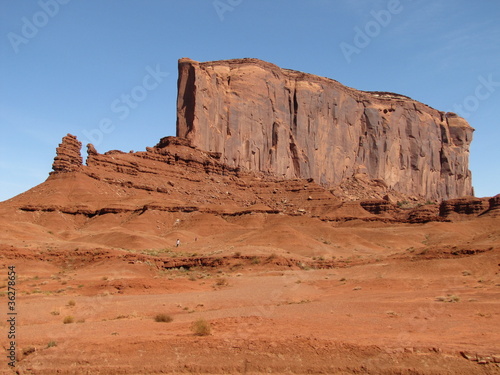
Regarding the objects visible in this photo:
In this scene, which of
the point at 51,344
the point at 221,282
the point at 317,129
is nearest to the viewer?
the point at 51,344

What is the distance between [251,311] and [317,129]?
11259 centimetres

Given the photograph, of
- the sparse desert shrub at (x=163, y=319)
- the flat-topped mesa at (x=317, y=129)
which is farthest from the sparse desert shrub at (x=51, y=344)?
the flat-topped mesa at (x=317, y=129)

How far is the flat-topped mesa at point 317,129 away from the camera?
106938 mm

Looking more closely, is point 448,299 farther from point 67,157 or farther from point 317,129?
point 317,129

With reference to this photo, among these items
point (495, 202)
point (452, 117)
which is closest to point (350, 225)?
point (495, 202)

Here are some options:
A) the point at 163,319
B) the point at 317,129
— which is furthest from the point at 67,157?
the point at 317,129

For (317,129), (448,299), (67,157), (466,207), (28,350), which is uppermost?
(317,129)

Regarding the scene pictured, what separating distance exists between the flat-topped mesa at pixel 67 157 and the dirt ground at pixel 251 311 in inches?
927

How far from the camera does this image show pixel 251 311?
18.5 m

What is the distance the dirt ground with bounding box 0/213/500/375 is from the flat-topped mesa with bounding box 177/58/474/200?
6334cm

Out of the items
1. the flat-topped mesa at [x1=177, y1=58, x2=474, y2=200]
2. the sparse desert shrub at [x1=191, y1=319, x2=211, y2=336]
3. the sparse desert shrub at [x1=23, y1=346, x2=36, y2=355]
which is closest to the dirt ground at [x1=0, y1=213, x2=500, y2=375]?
the sparse desert shrub at [x1=23, y1=346, x2=36, y2=355]

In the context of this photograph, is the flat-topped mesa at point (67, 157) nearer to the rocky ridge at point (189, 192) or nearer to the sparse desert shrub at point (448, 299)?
the rocky ridge at point (189, 192)

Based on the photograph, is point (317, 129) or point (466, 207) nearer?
point (466, 207)

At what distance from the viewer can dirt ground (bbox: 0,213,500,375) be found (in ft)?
36.7
